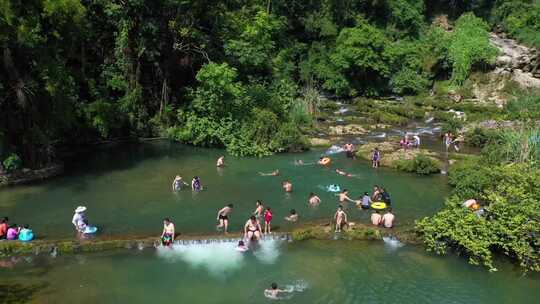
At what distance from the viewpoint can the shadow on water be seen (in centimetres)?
1719

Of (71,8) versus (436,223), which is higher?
(71,8)

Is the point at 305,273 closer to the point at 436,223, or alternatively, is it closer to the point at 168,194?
the point at 436,223

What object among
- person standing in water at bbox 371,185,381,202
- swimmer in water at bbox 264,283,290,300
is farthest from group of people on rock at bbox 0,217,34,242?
person standing in water at bbox 371,185,381,202

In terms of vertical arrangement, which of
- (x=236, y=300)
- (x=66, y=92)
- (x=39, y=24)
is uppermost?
(x=39, y=24)

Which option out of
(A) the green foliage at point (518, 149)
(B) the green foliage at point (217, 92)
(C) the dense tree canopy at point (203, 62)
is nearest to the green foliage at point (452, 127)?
(C) the dense tree canopy at point (203, 62)

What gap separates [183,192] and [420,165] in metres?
14.4

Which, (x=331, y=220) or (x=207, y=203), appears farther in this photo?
(x=207, y=203)

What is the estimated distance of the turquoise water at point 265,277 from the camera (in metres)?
17.9

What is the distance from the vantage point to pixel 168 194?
2814 cm

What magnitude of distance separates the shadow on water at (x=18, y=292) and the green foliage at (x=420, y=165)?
21.9 m

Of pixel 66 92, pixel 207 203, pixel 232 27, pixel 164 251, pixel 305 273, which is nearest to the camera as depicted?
pixel 305 273

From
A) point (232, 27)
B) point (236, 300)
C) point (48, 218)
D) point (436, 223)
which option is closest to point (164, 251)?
point (236, 300)

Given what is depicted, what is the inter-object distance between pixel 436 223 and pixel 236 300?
899cm

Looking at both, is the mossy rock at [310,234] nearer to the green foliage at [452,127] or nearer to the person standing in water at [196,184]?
the person standing in water at [196,184]
